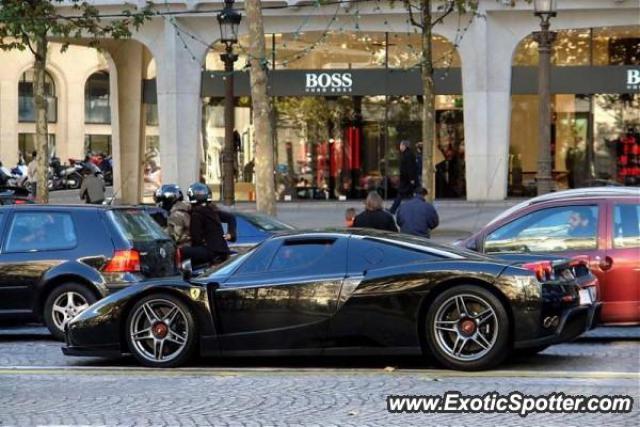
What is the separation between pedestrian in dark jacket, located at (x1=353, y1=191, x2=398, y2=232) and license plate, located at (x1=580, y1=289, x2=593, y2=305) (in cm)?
556

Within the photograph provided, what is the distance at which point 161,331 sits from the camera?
1029cm

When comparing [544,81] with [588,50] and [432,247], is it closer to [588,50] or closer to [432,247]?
[432,247]

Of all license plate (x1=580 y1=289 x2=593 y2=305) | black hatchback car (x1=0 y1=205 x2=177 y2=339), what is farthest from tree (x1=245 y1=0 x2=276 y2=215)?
license plate (x1=580 y1=289 x2=593 y2=305)

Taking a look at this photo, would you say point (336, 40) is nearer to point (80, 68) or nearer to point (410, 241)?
point (410, 241)

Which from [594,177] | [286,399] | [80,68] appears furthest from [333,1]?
[80,68]

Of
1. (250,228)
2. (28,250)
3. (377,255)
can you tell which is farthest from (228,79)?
(377,255)

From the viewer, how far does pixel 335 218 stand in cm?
3006

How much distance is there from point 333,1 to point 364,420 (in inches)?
941

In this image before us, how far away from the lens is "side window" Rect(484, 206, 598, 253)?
11945mm

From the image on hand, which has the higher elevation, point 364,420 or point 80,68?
point 80,68

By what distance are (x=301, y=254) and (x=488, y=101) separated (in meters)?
23.9

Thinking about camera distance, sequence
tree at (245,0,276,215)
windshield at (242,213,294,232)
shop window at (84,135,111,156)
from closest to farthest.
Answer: windshield at (242,213,294,232) < tree at (245,0,276,215) < shop window at (84,135,111,156)

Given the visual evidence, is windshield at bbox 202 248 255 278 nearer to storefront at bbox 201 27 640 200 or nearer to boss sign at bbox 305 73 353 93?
storefront at bbox 201 27 640 200

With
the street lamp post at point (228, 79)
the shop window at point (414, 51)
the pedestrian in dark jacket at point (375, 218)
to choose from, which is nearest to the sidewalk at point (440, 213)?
the street lamp post at point (228, 79)
